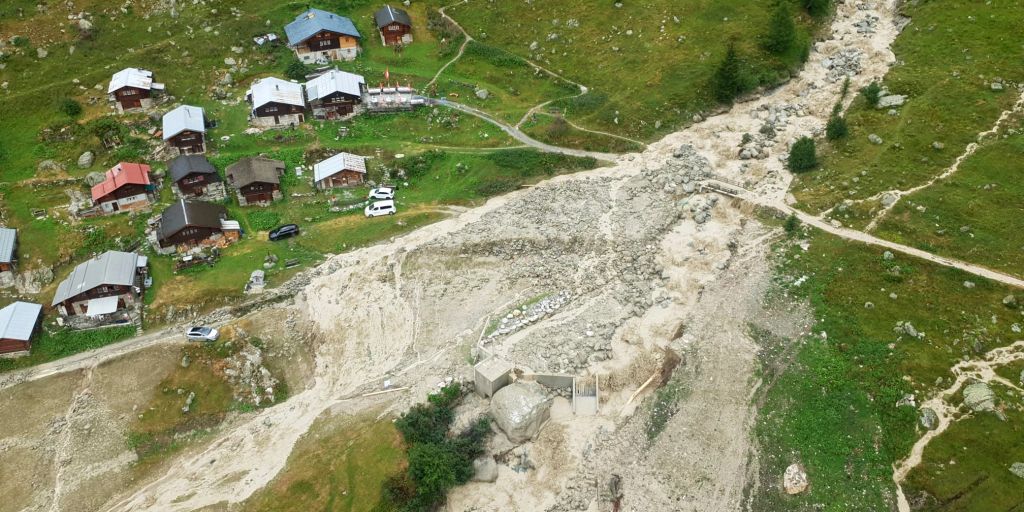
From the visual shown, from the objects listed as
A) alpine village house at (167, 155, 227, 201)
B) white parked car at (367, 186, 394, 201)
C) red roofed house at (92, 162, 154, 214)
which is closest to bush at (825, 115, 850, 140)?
white parked car at (367, 186, 394, 201)

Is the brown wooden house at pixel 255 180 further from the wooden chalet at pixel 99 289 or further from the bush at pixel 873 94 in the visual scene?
the bush at pixel 873 94

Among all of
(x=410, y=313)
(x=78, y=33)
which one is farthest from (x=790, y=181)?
(x=78, y=33)

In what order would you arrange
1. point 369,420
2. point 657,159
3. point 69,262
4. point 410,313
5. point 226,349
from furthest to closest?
point 657,159
point 69,262
point 410,313
point 226,349
point 369,420

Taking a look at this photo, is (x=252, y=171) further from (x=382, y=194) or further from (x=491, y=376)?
(x=491, y=376)

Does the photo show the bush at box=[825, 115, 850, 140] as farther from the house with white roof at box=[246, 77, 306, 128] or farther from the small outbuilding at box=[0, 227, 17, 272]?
the small outbuilding at box=[0, 227, 17, 272]

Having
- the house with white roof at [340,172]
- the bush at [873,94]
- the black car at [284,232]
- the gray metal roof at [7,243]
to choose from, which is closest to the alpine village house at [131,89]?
the gray metal roof at [7,243]

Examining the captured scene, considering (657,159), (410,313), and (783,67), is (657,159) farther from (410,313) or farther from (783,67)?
(410,313)

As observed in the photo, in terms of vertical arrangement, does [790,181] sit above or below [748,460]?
above
